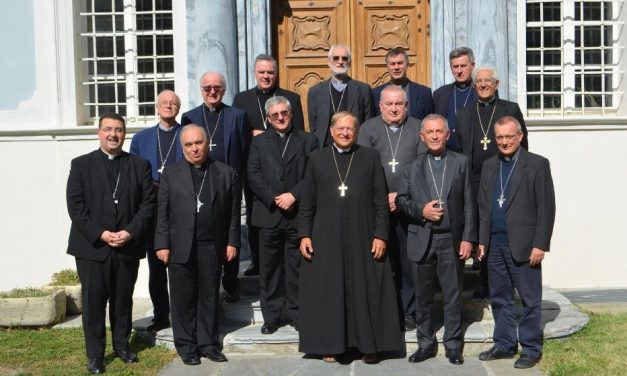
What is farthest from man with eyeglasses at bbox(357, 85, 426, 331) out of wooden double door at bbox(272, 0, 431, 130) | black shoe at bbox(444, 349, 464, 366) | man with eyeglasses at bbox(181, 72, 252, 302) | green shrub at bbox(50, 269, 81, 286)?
green shrub at bbox(50, 269, 81, 286)

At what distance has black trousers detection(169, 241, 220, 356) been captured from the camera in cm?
693

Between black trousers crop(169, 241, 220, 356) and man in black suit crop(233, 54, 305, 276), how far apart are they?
77 centimetres

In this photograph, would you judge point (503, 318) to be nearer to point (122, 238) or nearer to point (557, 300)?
point (557, 300)

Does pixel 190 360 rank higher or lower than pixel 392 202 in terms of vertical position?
lower

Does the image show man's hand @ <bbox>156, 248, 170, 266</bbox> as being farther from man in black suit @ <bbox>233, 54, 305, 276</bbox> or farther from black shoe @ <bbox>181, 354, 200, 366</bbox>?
man in black suit @ <bbox>233, 54, 305, 276</bbox>

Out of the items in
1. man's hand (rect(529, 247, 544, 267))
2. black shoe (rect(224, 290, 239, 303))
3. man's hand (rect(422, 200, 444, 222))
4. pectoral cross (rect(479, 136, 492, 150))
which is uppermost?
pectoral cross (rect(479, 136, 492, 150))

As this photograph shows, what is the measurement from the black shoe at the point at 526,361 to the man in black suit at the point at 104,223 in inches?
114

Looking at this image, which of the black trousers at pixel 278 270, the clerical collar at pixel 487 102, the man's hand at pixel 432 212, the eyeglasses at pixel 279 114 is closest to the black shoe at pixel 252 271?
the black trousers at pixel 278 270

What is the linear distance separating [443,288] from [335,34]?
3932 mm

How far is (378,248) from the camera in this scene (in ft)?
22.3

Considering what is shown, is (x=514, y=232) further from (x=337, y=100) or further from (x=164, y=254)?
(x=164, y=254)

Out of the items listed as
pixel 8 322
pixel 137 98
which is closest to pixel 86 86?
pixel 137 98

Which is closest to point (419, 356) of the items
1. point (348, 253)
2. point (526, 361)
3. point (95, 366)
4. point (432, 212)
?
point (526, 361)

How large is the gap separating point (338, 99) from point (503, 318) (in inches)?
88.5
